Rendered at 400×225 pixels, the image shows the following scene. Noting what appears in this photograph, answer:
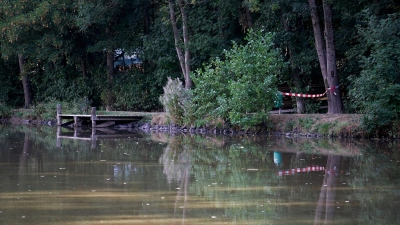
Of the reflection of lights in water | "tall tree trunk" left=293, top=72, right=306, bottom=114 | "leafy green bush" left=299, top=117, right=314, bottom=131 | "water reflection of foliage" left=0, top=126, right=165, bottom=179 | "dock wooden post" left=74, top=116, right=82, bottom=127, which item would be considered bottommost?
the reflection of lights in water

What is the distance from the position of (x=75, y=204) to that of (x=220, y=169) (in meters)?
5.11

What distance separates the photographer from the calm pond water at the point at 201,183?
9.02 meters

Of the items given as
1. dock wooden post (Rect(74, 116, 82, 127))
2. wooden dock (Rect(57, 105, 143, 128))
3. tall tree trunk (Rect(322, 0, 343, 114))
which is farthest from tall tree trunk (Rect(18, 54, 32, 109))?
tall tree trunk (Rect(322, 0, 343, 114))

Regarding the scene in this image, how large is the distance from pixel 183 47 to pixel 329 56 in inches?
324

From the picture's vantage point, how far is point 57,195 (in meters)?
10.5

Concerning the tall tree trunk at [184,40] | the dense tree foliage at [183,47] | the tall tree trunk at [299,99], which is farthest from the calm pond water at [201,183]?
the tall tree trunk at [184,40]

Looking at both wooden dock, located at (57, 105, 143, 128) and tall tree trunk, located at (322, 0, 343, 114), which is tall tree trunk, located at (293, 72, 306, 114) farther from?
wooden dock, located at (57, 105, 143, 128)

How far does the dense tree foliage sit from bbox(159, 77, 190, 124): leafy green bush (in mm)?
866

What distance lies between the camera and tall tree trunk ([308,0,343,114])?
76.0ft

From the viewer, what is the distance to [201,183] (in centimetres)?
1209

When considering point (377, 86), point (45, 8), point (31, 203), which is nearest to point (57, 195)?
point (31, 203)

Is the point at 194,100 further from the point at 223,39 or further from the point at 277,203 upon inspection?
the point at 277,203

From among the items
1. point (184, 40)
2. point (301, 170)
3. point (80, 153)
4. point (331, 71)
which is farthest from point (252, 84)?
point (301, 170)

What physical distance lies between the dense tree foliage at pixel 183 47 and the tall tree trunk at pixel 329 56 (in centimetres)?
4
